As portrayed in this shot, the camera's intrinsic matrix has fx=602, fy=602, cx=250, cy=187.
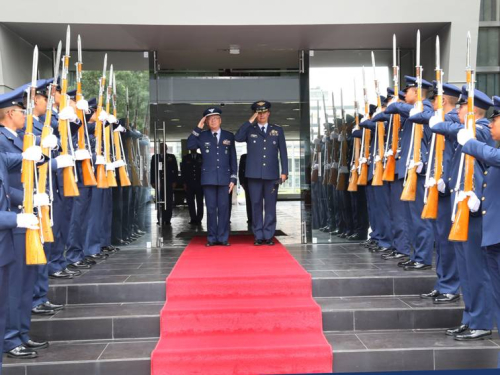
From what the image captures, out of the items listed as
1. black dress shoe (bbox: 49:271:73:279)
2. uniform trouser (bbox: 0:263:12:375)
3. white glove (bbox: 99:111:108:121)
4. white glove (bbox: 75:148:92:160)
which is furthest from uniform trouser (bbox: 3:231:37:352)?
white glove (bbox: 99:111:108:121)

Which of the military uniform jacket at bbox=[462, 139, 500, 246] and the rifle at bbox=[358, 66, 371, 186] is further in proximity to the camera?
the rifle at bbox=[358, 66, 371, 186]

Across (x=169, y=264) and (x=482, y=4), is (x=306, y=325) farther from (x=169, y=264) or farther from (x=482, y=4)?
(x=482, y=4)

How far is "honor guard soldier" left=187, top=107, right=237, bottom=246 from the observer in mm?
6996

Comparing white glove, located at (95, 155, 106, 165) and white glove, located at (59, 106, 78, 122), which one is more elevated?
white glove, located at (59, 106, 78, 122)

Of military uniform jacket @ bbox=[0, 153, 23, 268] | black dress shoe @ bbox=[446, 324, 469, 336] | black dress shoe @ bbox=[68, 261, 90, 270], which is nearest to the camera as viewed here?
Result: military uniform jacket @ bbox=[0, 153, 23, 268]

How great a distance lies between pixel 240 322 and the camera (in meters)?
4.45

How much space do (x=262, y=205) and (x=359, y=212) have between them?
1277 millimetres

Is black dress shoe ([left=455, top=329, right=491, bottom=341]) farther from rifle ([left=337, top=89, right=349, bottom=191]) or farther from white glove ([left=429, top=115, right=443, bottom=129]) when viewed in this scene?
rifle ([left=337, top=89, right=349, bottom=191])

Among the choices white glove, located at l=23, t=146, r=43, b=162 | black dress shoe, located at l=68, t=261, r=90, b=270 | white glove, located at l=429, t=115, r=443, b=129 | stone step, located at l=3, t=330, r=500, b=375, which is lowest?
stone step, located at l=3, t=330, r=500, b=375

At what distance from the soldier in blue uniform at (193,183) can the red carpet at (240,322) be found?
467 cm

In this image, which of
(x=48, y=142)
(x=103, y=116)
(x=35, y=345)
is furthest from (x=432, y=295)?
(x=103, y=116)

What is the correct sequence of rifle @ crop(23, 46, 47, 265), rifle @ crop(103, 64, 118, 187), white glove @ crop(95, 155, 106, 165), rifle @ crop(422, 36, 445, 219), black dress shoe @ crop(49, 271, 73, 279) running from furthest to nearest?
rifle @ crop(103, 64, 118, 187) < white glove @ crop(95, 155, 106, 165) < black dress shoe @ crop(49, 271, 73, 279) < rifle @ crop(422, 36, 445, 219) < rifle @ crop(23, 46, 47, 265)

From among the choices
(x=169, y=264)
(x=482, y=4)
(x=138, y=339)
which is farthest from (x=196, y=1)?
(x=138, y=339)

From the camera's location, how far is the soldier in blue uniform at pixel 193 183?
10.3 metres
